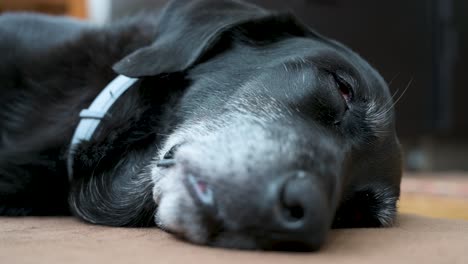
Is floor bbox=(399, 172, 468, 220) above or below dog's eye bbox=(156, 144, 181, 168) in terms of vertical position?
below

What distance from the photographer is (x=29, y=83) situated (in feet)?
8.06

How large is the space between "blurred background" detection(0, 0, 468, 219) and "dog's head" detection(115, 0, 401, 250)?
108 inches

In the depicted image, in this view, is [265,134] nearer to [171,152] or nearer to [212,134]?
[212,134]

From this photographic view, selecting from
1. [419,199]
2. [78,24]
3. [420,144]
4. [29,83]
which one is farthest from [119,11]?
[420,144]

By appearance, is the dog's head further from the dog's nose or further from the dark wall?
the dark wall

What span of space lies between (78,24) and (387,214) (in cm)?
181

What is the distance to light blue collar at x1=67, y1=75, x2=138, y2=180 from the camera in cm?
207

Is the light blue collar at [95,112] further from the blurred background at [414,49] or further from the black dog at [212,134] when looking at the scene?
Answer: the blurred background at [414,49]

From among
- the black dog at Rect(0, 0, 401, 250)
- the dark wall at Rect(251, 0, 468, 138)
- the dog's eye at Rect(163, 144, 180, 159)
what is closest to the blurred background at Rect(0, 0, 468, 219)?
the dark wall at Rect(251, 0, 468, 138)

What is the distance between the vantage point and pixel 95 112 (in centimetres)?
211

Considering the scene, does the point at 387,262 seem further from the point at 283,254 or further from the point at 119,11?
the point at 119,11

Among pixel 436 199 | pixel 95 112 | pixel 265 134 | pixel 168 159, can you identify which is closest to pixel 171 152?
pixel 168 159

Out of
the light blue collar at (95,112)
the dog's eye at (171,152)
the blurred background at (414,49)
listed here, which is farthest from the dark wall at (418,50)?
the dog's eye at (171,152)

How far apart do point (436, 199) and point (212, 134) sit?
8.79ft
